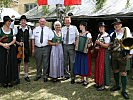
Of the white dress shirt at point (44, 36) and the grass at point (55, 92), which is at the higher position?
the white dress shirt at point (44, 36)

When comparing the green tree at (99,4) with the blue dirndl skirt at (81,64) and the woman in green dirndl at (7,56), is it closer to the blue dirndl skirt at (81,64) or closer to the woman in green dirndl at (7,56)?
the blue dirndl skirt at (81,64)

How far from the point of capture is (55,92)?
247 inches

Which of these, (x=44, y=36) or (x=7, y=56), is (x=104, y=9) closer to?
(x=44, y=36)

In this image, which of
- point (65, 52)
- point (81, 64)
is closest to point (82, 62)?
point (81, 64)

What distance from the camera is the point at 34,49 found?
6.99 m

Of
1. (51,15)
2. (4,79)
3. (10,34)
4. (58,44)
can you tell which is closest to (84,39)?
(58,44)

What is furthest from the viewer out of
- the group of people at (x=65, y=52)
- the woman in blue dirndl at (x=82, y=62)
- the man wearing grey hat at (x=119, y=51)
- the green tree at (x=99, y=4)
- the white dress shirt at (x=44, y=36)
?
the green tree at (x=99, y=4)

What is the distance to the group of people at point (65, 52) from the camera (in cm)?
583

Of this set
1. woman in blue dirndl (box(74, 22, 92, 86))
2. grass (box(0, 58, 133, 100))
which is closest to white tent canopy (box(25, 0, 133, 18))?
woman in blue dirndl (box(74, 22, 92, 86))

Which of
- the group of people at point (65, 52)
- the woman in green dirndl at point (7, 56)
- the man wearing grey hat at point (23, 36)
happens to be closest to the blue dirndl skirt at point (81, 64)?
the group of people at point (65, 52)

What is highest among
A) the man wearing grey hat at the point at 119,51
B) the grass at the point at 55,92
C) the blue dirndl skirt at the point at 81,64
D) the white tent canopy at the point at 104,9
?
the white tent canopy at the point at 104,9

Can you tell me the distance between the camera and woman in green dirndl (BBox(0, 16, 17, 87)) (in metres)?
6.35

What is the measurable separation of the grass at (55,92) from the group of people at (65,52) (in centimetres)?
19

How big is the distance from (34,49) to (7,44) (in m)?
0.84
